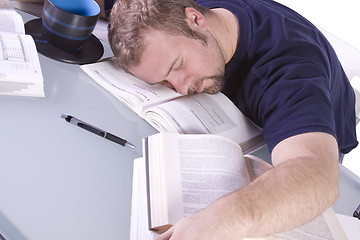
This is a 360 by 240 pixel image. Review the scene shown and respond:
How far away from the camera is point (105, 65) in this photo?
1.06m

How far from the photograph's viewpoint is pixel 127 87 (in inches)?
39.0

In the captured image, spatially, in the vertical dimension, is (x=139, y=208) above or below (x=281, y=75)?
below

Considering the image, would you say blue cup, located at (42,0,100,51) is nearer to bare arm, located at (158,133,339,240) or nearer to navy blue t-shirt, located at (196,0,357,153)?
navy blue t-shirt, located at (196,0,357,153)

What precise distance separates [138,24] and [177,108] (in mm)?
244

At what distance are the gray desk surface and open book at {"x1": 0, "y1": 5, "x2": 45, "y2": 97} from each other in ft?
0.08

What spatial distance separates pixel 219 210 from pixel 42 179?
31cm

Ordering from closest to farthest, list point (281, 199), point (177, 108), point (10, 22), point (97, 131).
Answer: point (281, 199) → point (97, 131) → point (177, 108) → point (10, 22)

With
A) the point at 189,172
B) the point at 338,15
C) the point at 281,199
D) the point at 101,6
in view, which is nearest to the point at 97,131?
the point at 189,172

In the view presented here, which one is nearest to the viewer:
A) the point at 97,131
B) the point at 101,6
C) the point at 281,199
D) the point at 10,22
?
the point at 281,199

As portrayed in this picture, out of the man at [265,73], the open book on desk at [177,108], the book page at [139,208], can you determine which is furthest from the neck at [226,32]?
the book page at [139,208]

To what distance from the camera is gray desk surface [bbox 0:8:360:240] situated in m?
0.62

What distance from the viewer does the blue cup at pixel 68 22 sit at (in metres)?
0.95

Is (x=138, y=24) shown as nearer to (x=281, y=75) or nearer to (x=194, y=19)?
(x=194, y=19)

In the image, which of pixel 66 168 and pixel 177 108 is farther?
pixel 177 108
